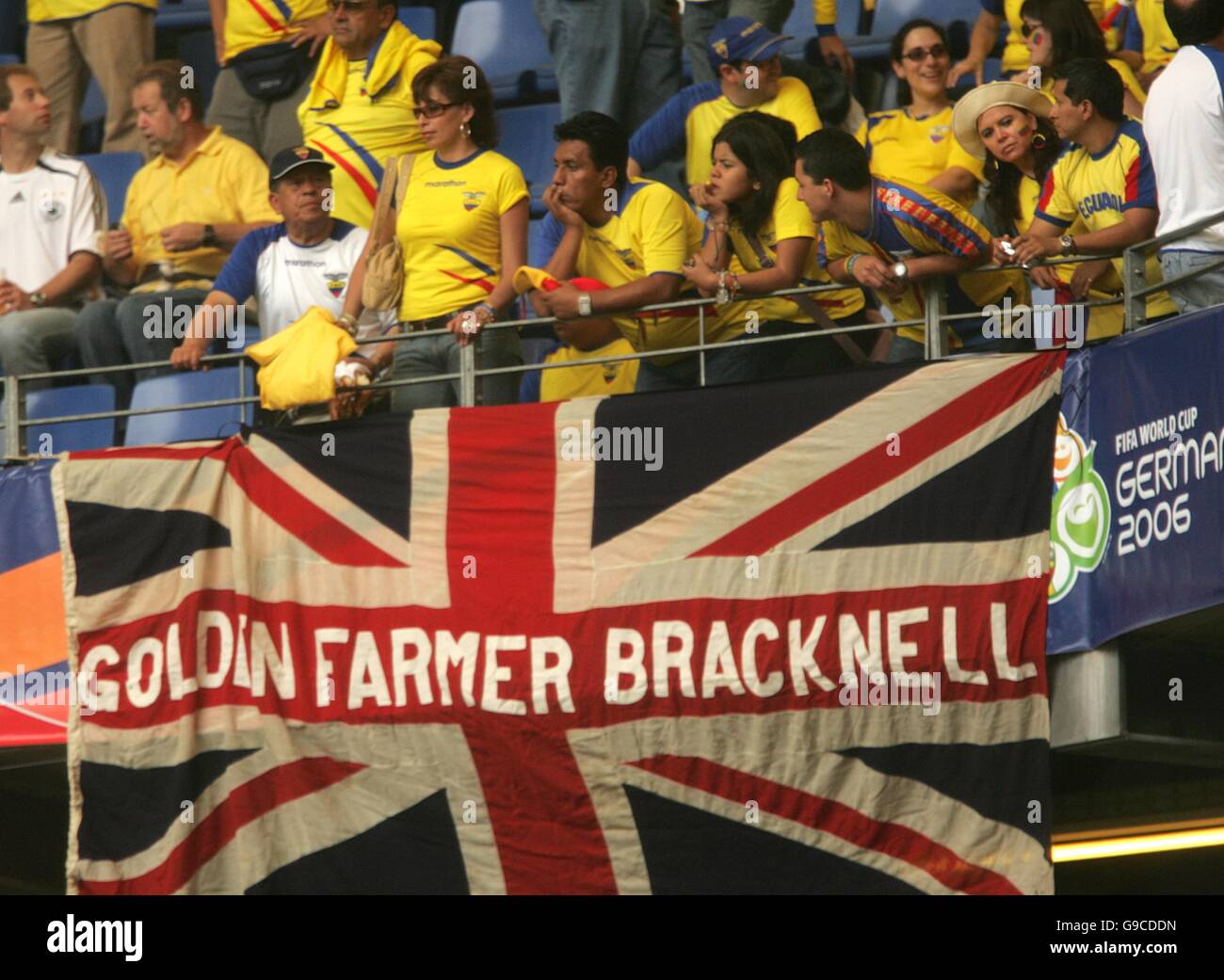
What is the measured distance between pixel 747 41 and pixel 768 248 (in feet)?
4.25

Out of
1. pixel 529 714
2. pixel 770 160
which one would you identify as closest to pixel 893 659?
pixel 529 714

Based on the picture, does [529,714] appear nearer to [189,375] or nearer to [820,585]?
[820,585]

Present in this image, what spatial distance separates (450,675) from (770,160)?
8.23ft

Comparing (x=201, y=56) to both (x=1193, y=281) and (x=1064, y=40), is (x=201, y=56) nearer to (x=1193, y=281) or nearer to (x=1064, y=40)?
(x=1064, y=40)

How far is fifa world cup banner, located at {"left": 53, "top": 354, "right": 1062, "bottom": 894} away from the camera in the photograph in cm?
914

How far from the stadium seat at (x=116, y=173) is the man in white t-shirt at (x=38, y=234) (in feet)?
3.01

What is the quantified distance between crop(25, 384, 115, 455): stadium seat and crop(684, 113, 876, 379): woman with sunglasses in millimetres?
3596

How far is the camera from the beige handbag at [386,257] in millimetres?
10633

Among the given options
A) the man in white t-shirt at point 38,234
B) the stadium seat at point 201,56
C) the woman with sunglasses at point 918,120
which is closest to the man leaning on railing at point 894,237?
the woman with sunglasses at point 918,120

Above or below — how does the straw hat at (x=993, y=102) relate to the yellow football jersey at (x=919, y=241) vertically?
above

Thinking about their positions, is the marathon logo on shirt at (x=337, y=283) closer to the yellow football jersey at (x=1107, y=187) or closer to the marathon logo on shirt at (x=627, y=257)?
the marathon logo on shirt at (x=627, y=257)

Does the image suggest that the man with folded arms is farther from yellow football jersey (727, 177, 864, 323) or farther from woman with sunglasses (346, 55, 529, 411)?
yellow football jersey (727, 177, 864, 323)

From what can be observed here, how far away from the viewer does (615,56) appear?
11719 millimetres

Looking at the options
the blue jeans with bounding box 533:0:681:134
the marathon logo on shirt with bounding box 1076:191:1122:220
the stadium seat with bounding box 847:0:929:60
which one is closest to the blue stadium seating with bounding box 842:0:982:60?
the stadium seat with bounding box 847:0:929:60
